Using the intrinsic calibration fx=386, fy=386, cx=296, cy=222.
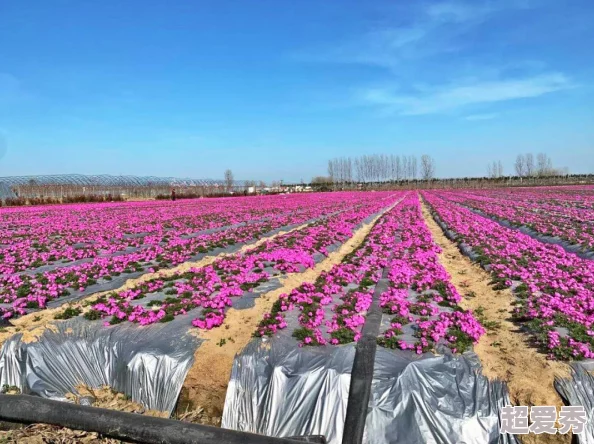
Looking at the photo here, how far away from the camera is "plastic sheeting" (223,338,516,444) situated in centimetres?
453

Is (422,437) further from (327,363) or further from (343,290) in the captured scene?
(343,290)

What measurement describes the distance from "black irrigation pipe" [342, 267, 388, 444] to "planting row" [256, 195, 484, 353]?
7.2 inches

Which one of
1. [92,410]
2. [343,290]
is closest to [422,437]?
[92,410]

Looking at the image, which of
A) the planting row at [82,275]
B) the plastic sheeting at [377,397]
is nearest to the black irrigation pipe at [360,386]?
the plastic sheeting at [377,397]

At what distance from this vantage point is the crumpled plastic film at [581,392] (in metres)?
4.30

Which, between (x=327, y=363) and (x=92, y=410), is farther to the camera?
(x=327, y=363)

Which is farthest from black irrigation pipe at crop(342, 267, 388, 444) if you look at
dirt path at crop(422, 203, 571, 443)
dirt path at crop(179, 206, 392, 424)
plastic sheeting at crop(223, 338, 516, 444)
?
dirt path at crop(179, 206, 392, 424)

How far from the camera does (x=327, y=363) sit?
5324mm

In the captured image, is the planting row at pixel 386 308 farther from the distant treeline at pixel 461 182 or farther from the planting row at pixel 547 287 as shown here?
the distant treeline at pixel 461 182

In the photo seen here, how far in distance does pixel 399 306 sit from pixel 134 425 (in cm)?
515

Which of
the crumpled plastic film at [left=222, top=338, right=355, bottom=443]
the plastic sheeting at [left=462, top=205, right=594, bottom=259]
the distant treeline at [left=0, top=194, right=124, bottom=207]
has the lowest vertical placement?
the crumpled plastic film at [left=222, top=338, right=355, bottom=443]

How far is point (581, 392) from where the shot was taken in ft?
15.1

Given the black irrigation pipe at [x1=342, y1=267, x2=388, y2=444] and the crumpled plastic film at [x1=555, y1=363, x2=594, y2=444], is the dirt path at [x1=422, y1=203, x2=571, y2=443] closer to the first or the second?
the crumpled plastic film at [x1=555, y1=363, x2=594, y2=444]

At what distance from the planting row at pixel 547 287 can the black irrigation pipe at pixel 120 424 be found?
4377mm
